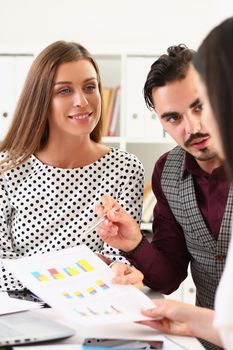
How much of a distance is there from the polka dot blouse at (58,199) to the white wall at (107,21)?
1.59 metres

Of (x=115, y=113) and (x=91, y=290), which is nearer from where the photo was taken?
(x=91, y=290)

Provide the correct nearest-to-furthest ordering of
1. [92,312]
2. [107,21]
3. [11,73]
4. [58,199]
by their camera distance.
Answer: [92,312] → [58,199] → [11,73] → [107,21]

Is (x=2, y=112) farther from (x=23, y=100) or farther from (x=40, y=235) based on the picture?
(x=40, y=235)

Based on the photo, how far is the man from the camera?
1.52 meters

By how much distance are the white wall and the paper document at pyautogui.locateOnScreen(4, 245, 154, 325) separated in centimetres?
209

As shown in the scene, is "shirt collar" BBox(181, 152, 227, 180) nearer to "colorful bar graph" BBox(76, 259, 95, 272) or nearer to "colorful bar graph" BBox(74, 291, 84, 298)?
"colorful bar graph" BBox(76, 259, 95, 272)

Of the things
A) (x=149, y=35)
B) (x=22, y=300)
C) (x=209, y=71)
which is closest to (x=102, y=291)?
(x=22, y=300)

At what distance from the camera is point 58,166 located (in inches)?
71.4

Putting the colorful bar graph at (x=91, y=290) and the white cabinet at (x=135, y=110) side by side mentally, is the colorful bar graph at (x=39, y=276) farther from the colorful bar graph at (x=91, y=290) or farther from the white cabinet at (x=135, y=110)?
the white cabinet at (x=135, y=110)

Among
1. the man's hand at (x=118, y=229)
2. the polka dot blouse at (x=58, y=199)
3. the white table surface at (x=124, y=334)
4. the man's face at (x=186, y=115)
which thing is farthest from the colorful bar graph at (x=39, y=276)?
the man's face at (x=186, y=115)

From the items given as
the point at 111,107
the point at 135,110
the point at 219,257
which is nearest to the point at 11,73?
the point at 111,107

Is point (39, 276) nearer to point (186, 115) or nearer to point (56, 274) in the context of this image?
point (56, 274)

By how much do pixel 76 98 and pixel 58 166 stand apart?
0.23 metres

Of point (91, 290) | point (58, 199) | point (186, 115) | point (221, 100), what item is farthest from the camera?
point (58, 199)
